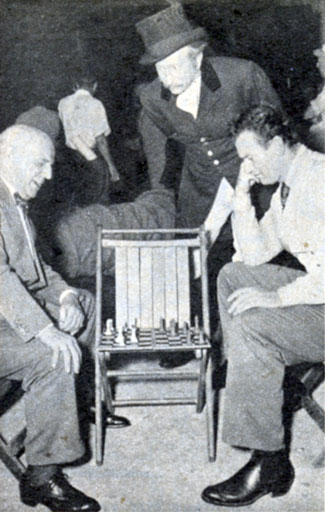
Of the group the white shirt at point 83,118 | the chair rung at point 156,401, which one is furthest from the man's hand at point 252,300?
the white shirt at point 83,118

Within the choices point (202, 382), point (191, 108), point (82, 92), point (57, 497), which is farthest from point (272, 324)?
point (82, 92)

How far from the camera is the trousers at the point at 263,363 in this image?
262cm

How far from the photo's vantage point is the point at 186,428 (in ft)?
11.0

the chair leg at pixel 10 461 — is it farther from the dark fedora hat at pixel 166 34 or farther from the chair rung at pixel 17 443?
the dark fedora hat at pixel 166 34

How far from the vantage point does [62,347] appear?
8.79ft

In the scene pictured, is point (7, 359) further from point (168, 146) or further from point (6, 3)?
point (6, 3)

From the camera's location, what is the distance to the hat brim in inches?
133

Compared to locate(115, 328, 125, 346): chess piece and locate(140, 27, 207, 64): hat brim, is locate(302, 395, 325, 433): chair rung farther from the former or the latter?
locate(140, 27, 207, 64): hat brim

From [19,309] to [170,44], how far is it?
182 cm

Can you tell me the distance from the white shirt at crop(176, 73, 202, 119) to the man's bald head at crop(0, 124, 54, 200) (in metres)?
1.13

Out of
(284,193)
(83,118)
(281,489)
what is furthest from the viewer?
(83,118)

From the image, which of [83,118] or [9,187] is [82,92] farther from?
[9,187]

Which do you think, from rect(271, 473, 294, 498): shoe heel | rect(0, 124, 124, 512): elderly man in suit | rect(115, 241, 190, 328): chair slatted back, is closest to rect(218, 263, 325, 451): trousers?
rect(271, 473, 294, 498): shoe heel

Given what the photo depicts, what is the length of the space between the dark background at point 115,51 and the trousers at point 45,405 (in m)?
2.05
